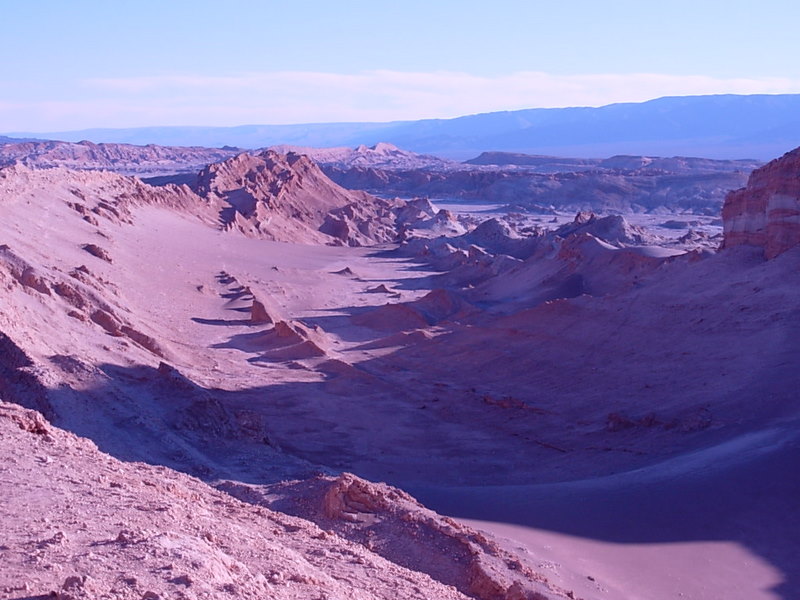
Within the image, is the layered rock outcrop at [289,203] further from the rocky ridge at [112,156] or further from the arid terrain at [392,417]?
the rocky ridge at [112,156]

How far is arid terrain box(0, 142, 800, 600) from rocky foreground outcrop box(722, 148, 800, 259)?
0.07 metres

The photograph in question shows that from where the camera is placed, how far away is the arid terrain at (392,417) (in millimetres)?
5719

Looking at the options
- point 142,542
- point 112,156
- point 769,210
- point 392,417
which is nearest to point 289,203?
point 769,210

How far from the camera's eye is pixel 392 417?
1528cm

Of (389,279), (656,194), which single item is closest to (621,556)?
(389,279)

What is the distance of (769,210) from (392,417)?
9.57 metres

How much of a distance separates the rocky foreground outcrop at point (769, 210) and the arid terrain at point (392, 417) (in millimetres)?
67

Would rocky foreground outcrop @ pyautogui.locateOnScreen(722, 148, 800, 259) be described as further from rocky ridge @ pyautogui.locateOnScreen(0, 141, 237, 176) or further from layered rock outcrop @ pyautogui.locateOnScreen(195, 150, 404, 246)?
rocky ridge @ pyautogui.locateOnScreen(0, 141, 237, 176)

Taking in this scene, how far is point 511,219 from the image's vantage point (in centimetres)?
5981

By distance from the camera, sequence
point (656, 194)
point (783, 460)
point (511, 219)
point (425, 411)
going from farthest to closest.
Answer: point (656, 194) < point (511, 219) < point (425, 411) < point (783, 460)

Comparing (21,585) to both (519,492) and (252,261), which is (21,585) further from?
(252,261)

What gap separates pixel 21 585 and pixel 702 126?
193 metres

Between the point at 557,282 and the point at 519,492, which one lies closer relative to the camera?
the point at 519,492

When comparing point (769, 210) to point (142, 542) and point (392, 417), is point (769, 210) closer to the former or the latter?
point (392, 417)
